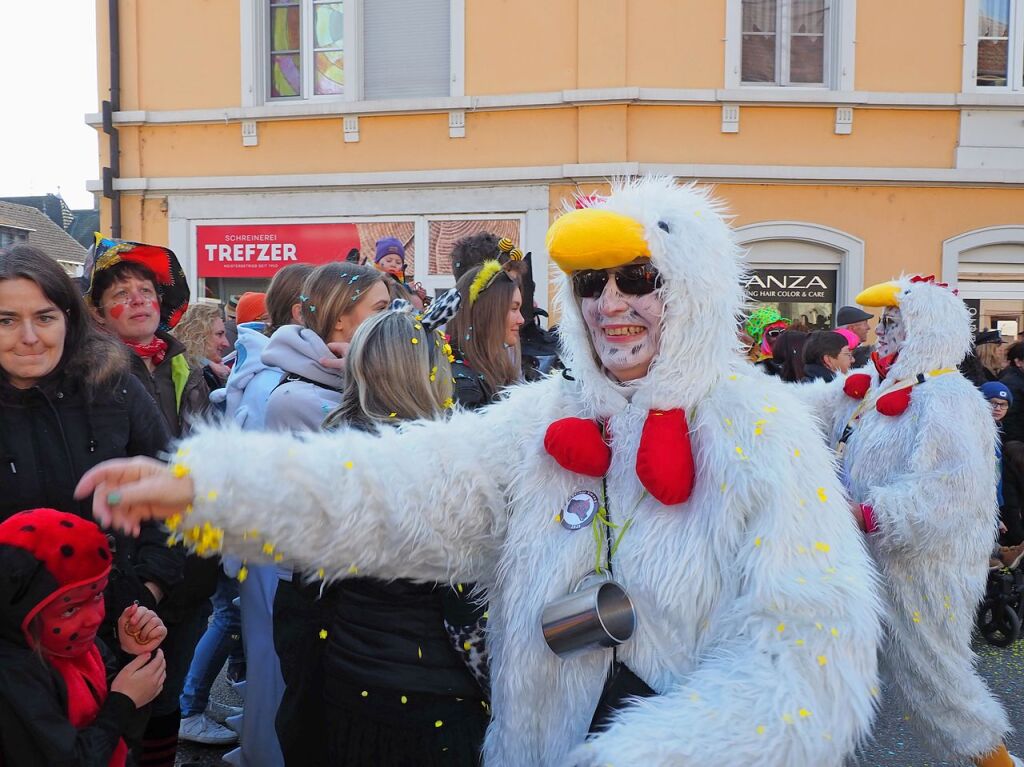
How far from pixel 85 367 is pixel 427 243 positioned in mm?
8172

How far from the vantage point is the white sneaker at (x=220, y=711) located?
13.3 ft

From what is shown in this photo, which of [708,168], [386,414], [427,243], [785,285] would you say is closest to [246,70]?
[427,243]

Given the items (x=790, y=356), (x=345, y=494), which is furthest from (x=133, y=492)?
(x=790, y=356)

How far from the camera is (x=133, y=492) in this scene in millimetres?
1589

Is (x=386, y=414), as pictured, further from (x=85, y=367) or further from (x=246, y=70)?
(x=246, y=70)

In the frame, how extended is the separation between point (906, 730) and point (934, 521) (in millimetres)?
1526

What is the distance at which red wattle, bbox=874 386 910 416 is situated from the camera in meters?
3.60

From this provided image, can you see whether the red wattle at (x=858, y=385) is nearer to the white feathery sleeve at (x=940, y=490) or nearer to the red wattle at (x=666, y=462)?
the white feathery sleeve at (x=940, y=490)

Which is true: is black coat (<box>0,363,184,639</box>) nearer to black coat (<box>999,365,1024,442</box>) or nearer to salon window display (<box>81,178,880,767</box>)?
salon window display (<box>81,178,880,767</box>)

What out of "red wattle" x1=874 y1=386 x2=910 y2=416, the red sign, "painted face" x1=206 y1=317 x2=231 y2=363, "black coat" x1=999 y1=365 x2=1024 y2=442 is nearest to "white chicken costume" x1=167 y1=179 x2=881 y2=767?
"red wattle" x1=874 y1=386 x2=910 y2=416

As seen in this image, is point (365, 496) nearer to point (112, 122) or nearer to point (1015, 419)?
point (1015, 419)

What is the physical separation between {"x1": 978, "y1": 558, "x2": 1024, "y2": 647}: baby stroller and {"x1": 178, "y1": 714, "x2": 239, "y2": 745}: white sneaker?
4485 mm

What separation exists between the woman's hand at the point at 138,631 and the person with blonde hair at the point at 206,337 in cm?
A: 188

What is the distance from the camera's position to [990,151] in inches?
392
